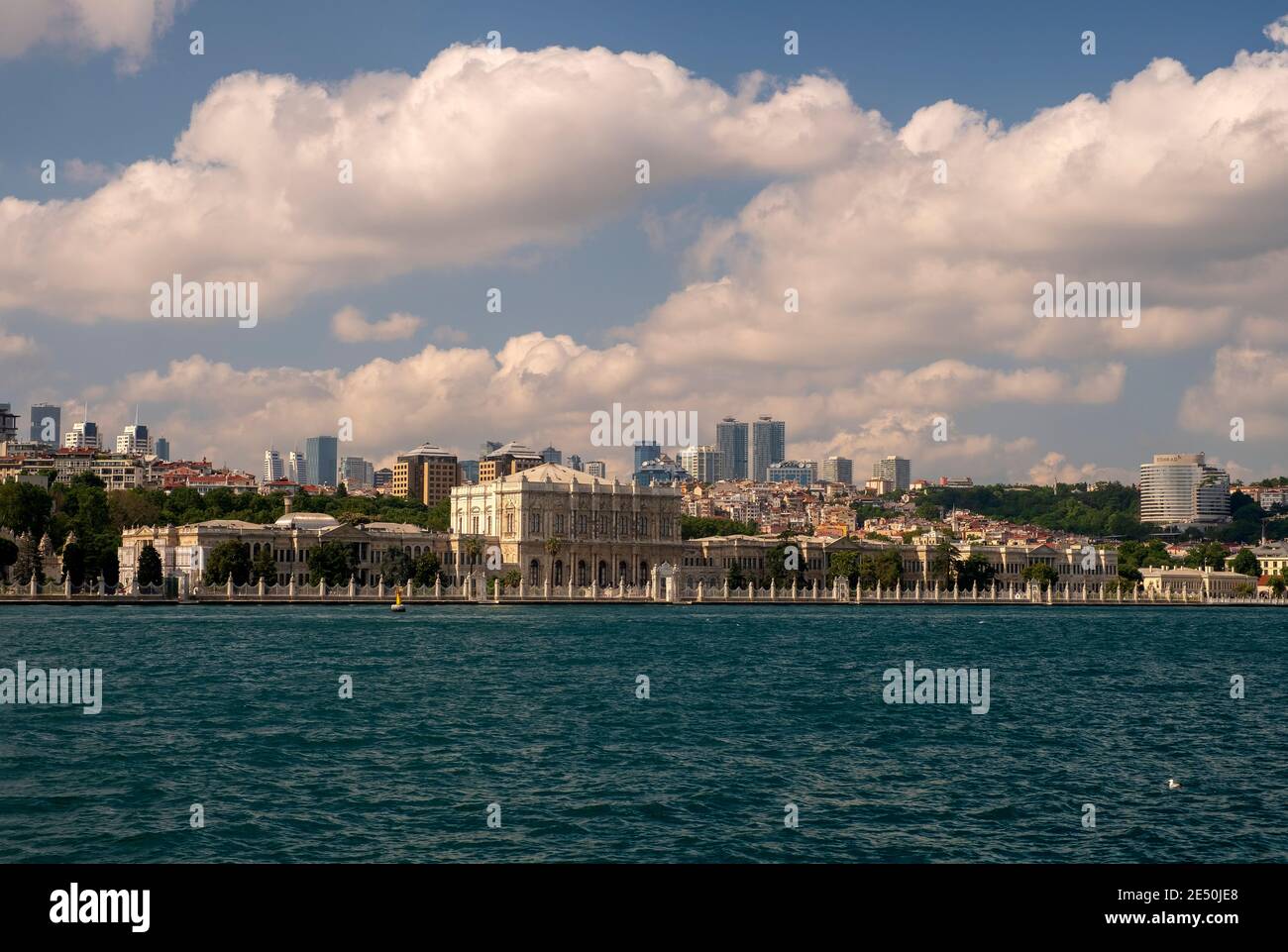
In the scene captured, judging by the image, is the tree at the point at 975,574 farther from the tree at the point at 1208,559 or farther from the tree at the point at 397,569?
the tree at the point at 397,569

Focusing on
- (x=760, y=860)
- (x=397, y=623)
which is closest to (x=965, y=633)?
(x=397, y=623)

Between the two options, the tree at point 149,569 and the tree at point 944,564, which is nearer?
the tree at point 149,569

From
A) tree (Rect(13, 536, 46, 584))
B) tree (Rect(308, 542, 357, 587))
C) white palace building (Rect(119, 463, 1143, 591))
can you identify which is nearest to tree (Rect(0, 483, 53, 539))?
tree (Rect(13, 536, 46, 584))

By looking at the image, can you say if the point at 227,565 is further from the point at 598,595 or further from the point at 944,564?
the point at 944,564

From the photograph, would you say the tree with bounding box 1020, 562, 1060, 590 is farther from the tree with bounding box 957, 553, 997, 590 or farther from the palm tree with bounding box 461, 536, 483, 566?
the palm tree with bounding box 461, 536, 483, 566

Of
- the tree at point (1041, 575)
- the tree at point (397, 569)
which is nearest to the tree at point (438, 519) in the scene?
the tree at point (397, 569)

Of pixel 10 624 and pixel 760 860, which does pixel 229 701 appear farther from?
pixel 10 624
